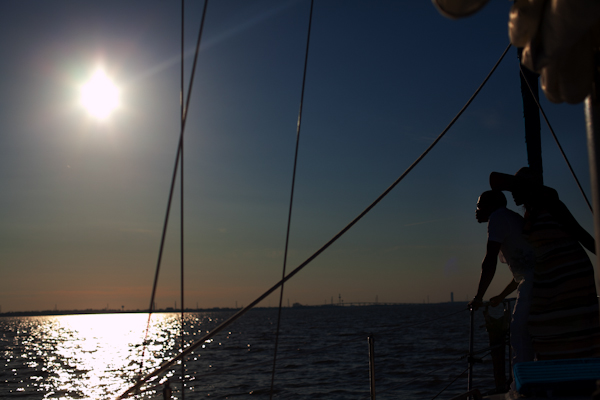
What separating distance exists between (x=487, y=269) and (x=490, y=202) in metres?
0.47

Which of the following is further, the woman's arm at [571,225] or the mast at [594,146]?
the woman's arm at [571,225]

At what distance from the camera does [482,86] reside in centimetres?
386

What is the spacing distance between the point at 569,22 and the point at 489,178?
6.75ft

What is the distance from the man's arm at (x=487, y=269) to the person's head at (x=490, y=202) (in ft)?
1.08

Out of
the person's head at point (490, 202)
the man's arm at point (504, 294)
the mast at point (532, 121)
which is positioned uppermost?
the mast at point (532, 121)

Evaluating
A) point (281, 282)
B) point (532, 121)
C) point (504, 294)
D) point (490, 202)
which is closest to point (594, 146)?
point (281, 282)

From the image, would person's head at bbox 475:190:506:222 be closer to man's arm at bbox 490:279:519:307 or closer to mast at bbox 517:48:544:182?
man's arm at bbox 490:279:519:307

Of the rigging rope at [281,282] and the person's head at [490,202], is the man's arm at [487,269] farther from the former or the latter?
the rigging rope at [281,282]

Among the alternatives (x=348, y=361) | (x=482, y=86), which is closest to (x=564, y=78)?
(x=482, y=86)

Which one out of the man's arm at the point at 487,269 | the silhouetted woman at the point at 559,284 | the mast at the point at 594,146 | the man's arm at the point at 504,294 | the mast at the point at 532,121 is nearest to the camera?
the mast at the point at 594,146

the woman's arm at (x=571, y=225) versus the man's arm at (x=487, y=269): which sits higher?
the woman's arm at (x=571, y=225)

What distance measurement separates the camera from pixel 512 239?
109 inches

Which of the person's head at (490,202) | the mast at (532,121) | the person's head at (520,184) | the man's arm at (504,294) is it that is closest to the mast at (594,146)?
the person's head at (520,184)

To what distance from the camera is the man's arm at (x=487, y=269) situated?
2783mm
